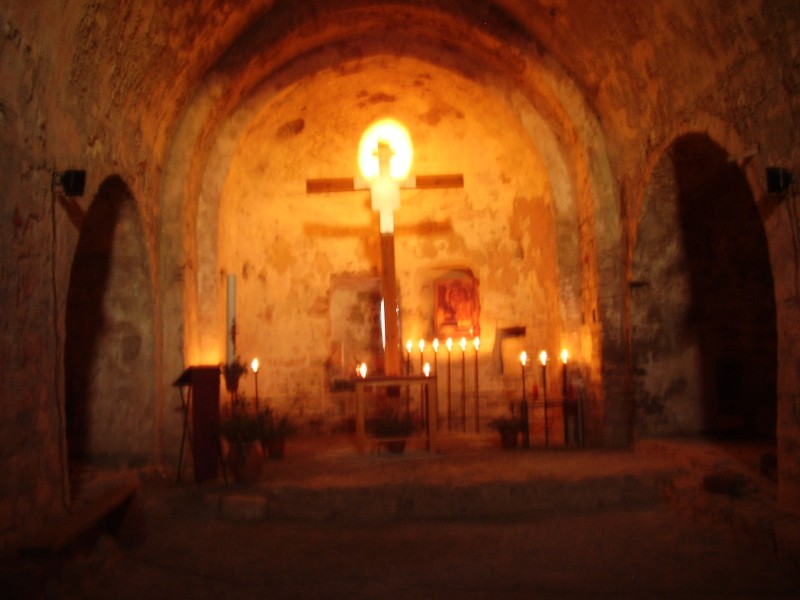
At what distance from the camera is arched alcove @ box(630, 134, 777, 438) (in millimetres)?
6715

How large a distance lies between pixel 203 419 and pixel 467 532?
2.31 metres

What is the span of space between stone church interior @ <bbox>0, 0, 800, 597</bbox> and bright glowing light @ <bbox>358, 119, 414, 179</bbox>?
0.05 metres

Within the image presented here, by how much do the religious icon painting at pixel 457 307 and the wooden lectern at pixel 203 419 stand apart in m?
3.66

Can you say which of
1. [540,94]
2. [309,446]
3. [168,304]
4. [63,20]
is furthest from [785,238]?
[309,446]

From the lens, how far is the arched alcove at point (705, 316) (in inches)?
264

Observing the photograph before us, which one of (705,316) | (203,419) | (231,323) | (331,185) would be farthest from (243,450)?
(705,316)

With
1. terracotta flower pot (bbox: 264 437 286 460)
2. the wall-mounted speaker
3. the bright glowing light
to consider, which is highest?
the bright glowing light

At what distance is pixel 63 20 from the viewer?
4.03 m

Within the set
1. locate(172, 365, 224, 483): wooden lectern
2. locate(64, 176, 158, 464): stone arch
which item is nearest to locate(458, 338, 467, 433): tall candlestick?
locate(172, 365, 224, 483): wooden lectern

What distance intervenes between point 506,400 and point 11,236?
6.39 meters

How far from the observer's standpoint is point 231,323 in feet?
25.5

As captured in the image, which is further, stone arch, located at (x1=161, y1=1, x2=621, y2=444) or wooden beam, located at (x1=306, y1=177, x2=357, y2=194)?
wooden beam, located at (x1=306, y1=177, x2=357, y2=194)

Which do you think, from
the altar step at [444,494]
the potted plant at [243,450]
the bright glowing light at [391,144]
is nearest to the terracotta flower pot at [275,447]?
the potted plant at [243,450]

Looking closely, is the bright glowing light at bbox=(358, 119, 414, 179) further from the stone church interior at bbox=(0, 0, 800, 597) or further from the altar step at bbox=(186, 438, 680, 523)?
the altar step at bbox=(186, 438, 680, 523)
